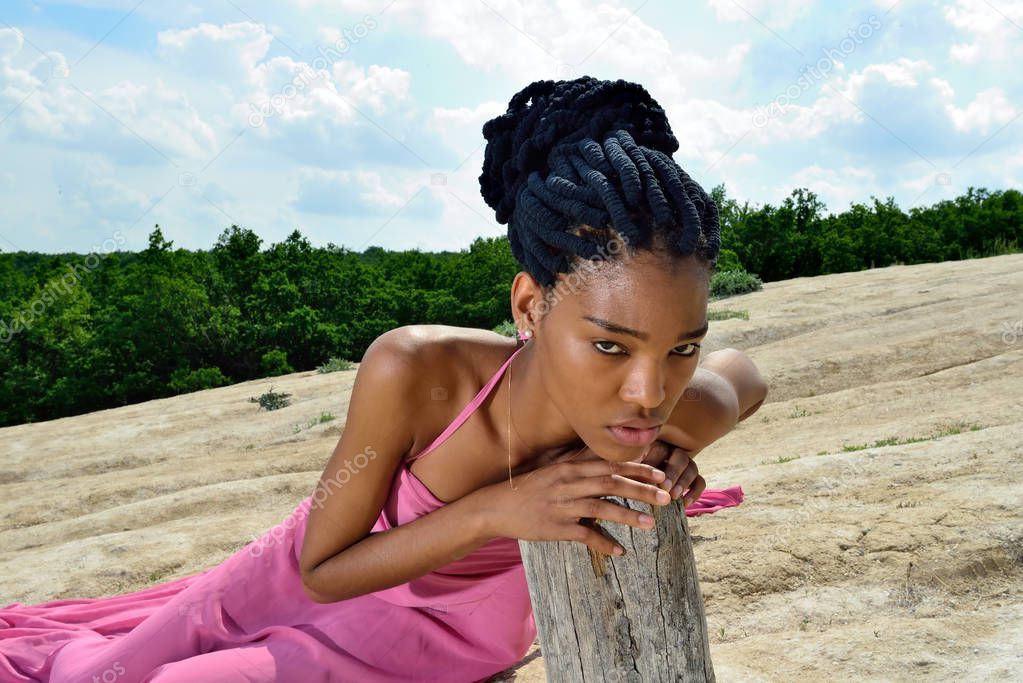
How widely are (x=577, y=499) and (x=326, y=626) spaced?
4.09 ft

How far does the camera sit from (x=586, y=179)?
1.89m

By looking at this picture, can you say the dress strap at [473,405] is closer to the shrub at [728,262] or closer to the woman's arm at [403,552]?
the woman's arm at [403,552]

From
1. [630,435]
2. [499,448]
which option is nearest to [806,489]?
[499,448]

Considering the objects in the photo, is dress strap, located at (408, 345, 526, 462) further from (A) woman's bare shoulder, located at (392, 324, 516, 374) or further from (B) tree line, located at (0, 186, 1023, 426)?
(B) tree line, located at (0, 186, 1023, 426)

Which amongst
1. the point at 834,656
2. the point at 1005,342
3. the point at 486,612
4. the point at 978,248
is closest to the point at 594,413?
the point at 486,612

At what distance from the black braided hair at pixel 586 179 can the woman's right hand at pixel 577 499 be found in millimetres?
421

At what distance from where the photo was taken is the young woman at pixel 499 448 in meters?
1.85

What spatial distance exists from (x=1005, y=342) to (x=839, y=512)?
248 inches

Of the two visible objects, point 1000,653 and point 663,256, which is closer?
point 663,256

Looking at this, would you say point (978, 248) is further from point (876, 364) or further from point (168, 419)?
point (168, 419)

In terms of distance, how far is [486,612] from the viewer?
2830mm

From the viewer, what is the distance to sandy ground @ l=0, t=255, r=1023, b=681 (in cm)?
339

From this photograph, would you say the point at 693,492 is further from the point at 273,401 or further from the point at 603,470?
the point at 273,401

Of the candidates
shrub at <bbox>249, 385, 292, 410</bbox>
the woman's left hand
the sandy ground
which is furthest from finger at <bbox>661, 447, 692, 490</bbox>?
shrub at <bbox>249, 385, 292, 410</bbox>
